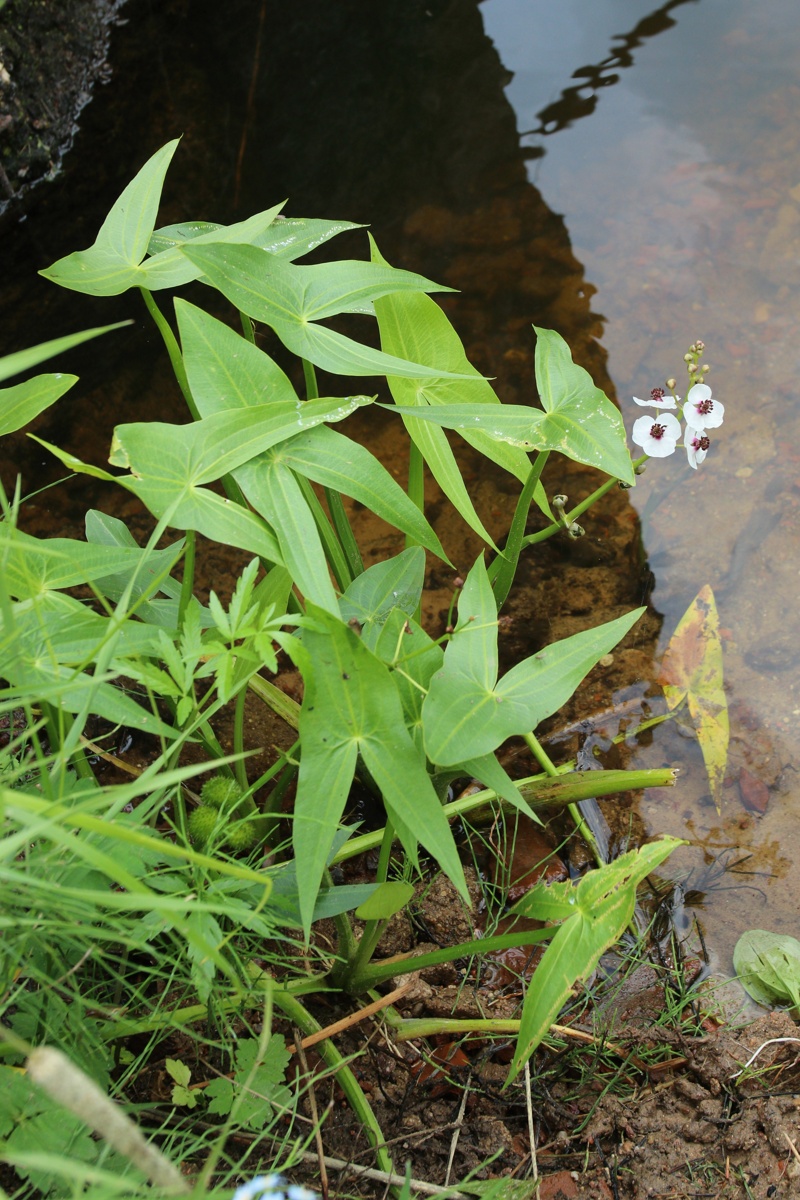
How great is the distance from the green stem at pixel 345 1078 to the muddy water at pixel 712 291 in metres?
0.77

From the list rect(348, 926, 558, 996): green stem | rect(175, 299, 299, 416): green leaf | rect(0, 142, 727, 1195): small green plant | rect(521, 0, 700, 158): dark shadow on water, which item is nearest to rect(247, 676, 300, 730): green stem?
rect(0, 142, 727, 1195): small green plant

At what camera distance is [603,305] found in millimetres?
2729

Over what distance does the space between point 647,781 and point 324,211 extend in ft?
7.48

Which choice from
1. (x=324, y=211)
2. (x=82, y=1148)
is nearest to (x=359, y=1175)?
(x=82, y=1148)

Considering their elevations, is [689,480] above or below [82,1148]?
below

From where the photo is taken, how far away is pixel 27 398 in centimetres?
124

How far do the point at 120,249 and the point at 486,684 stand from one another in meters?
0.85

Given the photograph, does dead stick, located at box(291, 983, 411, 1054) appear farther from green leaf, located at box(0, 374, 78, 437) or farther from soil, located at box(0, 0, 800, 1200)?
green leaf, located at box(0, 374, 78, 437)

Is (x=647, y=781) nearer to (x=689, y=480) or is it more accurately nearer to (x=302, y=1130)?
(x=302, y=1130)

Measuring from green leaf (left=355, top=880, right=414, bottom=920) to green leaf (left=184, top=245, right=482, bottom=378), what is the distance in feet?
2.11

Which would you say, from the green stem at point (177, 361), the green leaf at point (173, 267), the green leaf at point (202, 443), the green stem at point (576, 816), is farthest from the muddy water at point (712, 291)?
the green leaf at point (173, 267)

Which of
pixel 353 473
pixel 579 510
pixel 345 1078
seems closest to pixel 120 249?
pixel 353 473

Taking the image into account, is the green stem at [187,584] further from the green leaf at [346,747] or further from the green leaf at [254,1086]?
the green leaf at [254,1086]

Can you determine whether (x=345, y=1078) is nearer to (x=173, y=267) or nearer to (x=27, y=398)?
(x=27, y=398)
